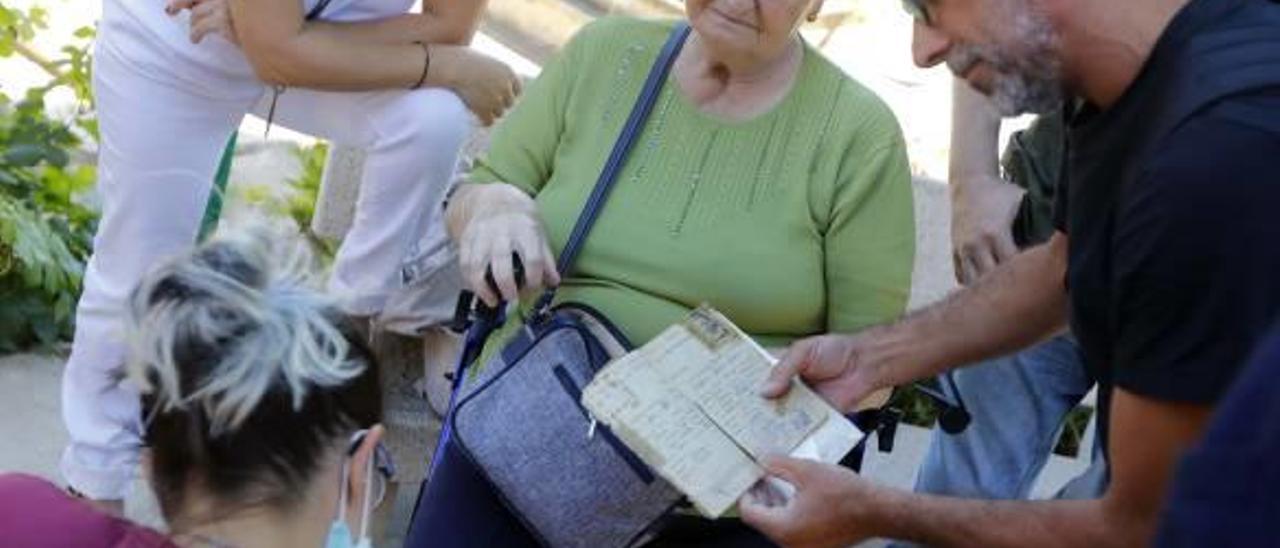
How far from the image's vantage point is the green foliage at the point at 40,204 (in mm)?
4652

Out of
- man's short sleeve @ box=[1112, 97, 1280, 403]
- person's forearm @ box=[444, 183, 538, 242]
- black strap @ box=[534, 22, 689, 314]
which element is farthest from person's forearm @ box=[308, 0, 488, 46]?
man's short sleeve @ box=[1112, 97, 1280, 403]

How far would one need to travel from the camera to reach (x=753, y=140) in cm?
322

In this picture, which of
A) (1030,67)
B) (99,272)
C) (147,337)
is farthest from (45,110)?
(1030,67)

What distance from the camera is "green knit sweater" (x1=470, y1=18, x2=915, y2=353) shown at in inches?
124

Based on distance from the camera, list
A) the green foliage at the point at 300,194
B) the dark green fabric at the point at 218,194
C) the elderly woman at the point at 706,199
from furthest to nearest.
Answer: the green foliage at the point at 300,194 < the dark green fabric at the point at 218,194 < the elderly woman at the point at 706,199

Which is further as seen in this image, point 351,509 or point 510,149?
point 510,149

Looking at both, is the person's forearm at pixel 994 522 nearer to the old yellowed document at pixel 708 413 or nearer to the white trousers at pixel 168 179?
the old yellowed document at pixel 708 413

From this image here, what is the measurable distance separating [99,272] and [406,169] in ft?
1.99

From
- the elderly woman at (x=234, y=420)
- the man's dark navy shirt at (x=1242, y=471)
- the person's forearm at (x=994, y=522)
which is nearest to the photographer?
the man's dark navy shirt at (x=1242, y=471)

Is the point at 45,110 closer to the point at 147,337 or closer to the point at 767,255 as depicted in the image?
the point at 767,255

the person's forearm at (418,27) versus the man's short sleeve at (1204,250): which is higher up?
the man's short sleeve at (1204,250)

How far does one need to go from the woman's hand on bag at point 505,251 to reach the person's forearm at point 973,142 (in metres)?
0.87

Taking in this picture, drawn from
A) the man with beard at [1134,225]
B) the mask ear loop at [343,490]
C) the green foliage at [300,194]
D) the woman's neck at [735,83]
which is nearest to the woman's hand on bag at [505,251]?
the woman's neck at [735,83]

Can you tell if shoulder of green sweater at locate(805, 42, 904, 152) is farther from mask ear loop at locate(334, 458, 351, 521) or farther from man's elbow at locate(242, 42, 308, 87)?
mask ear loop at locate(334, 458, 351, 521)
